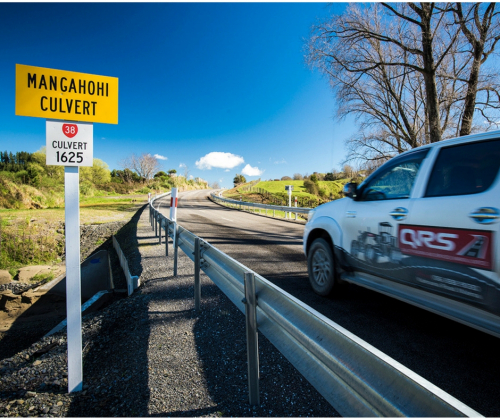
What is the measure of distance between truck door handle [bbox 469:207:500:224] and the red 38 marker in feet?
11.7

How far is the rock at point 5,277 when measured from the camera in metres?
9.53

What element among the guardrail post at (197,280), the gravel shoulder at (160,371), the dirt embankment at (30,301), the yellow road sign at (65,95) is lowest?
the dirt embankment at (30,301)

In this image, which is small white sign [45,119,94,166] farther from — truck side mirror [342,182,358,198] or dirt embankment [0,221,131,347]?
dirt embankment [0,221,131,347]

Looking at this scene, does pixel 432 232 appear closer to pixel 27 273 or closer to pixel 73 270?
pixel 73 270

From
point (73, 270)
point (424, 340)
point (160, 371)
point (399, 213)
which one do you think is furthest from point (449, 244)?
point (73, 270)

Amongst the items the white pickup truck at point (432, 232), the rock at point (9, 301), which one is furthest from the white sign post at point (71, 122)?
the rock at point (9, 301)

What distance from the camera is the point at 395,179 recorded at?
3.43 meters

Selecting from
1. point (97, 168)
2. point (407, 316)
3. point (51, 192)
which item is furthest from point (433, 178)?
point (97, 168)

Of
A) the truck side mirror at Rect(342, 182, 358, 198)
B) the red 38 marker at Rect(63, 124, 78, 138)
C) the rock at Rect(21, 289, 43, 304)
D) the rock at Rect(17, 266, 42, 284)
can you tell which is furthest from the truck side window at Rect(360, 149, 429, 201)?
the rock at Rect(17, 266, 42, 284)

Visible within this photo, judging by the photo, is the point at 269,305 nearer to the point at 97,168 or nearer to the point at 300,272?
the point at 300,272

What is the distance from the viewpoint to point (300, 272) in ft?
18.4

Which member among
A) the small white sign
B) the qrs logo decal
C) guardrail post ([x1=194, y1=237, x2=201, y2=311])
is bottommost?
guardrail post ([x1=194, y1=237, x2=201, y2=311])

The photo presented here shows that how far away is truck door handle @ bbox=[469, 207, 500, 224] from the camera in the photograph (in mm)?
2183

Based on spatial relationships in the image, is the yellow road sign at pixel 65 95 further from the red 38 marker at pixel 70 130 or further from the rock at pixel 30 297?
the rock at pixel 30 297
